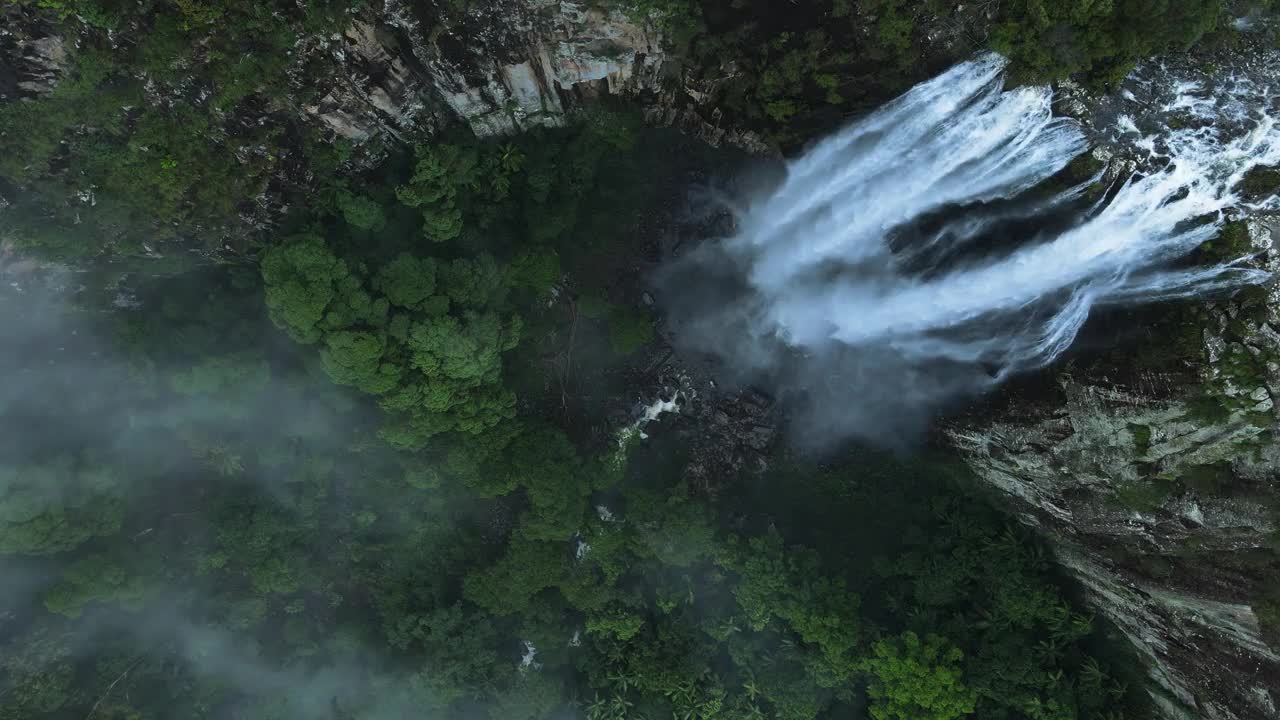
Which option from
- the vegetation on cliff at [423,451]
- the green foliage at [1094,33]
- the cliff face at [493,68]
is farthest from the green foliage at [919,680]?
the cliff face at [493,68]

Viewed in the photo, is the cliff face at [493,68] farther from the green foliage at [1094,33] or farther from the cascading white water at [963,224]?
the green foliage at [1094,33]

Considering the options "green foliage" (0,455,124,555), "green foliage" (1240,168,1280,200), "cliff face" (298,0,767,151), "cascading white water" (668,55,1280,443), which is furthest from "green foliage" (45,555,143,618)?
"green foliage" (1240,168,1280,200)

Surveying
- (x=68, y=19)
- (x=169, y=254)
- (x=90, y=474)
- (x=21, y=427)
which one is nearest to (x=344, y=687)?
(x=90, y=474)

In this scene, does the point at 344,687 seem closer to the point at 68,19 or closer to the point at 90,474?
the point at 90,474

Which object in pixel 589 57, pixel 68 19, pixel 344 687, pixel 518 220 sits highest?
pixel 68 19

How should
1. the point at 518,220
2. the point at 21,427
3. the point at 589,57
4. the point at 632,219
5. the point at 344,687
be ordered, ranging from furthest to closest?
the point at 344,687 < the point at 632,219 < the point at 518,220 < the point at 21,427 < the point at 589,57

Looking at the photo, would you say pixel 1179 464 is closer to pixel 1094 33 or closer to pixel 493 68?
pixel 1094 33

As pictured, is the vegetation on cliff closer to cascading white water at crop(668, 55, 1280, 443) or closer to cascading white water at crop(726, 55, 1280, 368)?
cascading white water at crop(726, 55, 1280, 368)
